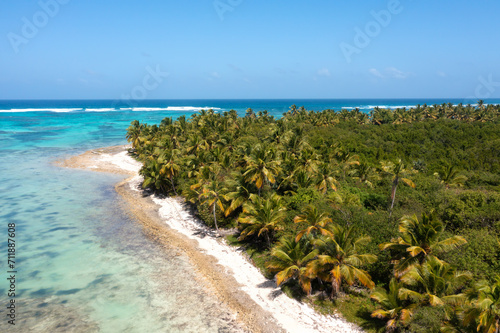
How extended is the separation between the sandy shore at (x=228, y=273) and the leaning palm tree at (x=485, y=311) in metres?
6.60

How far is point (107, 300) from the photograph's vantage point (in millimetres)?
21406

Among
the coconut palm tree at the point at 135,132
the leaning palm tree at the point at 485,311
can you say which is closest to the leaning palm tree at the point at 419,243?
the leaning palm tree at the point at 485,311

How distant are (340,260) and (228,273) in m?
10.0

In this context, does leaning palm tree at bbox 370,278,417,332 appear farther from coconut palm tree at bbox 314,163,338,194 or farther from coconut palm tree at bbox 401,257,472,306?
coconut palm tree at bbox 314,163,338,194

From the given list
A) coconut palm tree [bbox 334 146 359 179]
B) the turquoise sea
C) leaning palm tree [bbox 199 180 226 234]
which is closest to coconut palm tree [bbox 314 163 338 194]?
coconut palm tree [bbox 334 146 359 179]

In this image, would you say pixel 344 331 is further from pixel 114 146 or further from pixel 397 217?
pixel 114 146

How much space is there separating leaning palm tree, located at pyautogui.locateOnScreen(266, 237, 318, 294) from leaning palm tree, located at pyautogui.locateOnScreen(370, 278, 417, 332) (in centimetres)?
454

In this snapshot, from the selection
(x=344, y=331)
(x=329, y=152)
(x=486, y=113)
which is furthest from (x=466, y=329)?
(x=486, y=113)

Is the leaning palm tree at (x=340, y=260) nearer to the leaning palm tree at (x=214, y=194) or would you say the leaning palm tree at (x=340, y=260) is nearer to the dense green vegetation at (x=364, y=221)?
the dense green vegetation at (x=364, y=221)

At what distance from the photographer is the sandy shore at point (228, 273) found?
751 inches

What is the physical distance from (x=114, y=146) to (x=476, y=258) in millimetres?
87680

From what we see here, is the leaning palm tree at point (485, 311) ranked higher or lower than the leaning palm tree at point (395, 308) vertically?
higher

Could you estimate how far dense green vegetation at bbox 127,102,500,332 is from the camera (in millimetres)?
17266

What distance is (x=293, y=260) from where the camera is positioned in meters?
20.8
